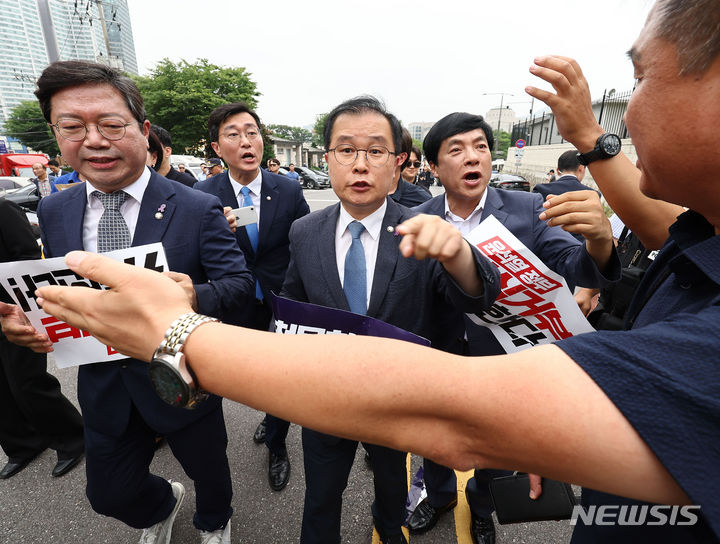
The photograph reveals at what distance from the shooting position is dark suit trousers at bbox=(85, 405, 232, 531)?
1703 millimetres

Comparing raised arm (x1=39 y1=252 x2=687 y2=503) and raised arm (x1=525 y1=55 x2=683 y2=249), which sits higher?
raised arm (x1=525 y1=55 x2=683 y2=249)

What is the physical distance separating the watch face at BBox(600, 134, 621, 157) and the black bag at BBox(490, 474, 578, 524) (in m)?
1.42

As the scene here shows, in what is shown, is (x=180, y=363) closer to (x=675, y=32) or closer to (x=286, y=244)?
(x=675, y=32)

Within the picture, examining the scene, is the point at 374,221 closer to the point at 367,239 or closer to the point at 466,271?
the point at 367,239

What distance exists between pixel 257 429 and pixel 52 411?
154 cm

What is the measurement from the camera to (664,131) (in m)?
0.67

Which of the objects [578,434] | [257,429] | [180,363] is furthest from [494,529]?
[180,363]

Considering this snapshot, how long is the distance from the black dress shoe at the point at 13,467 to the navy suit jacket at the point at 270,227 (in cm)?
220

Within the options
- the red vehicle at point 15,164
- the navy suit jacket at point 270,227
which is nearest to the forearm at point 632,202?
the navy suit jacket at point 270,227

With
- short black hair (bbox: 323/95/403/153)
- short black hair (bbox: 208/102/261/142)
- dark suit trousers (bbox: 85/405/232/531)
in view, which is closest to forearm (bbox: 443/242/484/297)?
short black hair (bbox: 323/95/403/153)

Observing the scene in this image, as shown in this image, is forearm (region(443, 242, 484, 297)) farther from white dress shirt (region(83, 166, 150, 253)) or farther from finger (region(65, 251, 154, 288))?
white dress shirt (region(83, 166, 150, 253))

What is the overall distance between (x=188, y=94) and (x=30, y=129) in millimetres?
35083

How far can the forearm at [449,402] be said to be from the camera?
51 cm

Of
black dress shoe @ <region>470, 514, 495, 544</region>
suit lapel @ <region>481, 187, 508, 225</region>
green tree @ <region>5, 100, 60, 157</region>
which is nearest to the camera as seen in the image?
black dress shoe @ <region>470, 514, 495, 544</region>
